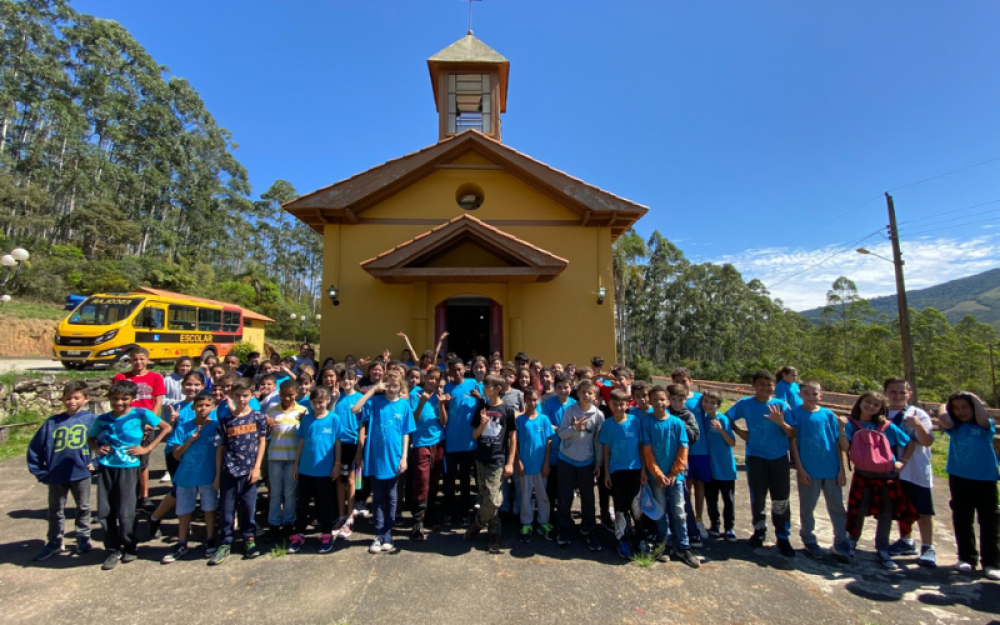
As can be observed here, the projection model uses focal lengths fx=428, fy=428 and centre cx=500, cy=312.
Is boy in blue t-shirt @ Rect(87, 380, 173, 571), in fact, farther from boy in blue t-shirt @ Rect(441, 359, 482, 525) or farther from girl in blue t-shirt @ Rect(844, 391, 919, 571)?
girl in blue t-shirt @ Rect(844, 391, 919, 571)

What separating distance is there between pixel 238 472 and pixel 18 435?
7524mm

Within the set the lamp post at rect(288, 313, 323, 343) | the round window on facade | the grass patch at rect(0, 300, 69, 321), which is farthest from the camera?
the lamp post at rect(288, 313, 323, 343)

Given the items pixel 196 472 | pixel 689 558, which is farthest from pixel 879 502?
pixel 196 472

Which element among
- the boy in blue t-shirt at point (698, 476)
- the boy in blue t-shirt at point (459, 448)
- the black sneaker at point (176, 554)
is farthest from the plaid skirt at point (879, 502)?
the black sneaker at point (176, 554)

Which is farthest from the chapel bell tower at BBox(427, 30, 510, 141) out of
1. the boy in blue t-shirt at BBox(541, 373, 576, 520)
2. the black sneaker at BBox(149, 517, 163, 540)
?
the black sneaker at BBox(149, 517, 163, 540)

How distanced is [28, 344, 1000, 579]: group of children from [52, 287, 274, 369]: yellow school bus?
8620mm

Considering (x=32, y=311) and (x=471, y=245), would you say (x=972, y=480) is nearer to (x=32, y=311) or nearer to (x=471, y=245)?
(x=471, y=245)

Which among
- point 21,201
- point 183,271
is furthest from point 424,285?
point 21,201

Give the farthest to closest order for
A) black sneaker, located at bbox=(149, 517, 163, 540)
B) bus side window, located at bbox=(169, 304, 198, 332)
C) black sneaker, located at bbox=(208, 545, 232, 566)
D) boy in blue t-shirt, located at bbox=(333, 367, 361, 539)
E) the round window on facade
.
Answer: bus side window, located at bbox=(169, 304, 198, 332), the round window on facade, boy in blue t-shirt, located at bbox=(333, 367, 361, 539), black sneaker, located at bbox=(149, 517, 163, 540), black sneaker, located at bbox=(208, 545, 232, 566)

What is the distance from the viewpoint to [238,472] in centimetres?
375

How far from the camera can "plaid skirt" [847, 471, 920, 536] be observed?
3.76 m

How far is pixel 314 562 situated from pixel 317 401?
1.36 m

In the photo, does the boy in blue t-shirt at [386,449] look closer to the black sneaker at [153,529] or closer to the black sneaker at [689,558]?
the black sneaker at [153,529]

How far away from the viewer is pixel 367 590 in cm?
324
